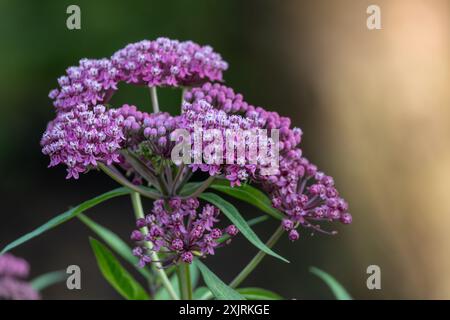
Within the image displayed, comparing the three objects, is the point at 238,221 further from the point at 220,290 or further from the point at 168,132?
the point at 168,132

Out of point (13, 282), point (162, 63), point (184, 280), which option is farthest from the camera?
point (13, 282)

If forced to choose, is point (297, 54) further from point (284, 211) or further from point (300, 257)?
point (284, 211)

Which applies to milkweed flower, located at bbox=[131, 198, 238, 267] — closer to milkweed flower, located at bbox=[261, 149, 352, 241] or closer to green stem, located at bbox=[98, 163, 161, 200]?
green stem, located at bbox=[98, 163, 161, 200]

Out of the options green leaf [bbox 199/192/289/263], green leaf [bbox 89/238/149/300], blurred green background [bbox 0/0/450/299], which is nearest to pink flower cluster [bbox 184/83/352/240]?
green leaf [bbox 199/192/289/263]

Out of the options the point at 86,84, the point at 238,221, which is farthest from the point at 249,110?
the point at 86,84

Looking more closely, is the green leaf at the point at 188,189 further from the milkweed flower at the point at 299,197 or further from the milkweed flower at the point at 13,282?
the milkweed flower at the point at 13,282
